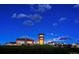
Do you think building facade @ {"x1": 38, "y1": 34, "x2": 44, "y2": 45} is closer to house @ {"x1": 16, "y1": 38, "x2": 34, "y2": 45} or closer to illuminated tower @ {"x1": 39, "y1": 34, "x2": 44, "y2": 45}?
illuminated tower @ {"x1": 39, "y1": 34, "x2": 44, "y2": 45}

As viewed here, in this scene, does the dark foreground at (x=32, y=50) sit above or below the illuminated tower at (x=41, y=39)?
below

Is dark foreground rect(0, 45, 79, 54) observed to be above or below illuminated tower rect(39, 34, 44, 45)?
below

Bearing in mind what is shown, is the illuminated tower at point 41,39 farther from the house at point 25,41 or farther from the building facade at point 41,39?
the house at point 25,41

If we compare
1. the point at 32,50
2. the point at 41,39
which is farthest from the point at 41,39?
the point at 32,50

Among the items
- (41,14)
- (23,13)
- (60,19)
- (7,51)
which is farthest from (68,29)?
(7,51)

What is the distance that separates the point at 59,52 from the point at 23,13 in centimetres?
74

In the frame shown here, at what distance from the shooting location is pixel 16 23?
144 inches

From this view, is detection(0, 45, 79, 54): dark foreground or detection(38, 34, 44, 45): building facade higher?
detection(38, 34, 44, 45): building facade

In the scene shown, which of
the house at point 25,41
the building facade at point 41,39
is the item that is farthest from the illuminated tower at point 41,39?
the house at point 25,41

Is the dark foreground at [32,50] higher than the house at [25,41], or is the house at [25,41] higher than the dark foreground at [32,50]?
the house at [25,41]

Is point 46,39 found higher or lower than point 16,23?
lower

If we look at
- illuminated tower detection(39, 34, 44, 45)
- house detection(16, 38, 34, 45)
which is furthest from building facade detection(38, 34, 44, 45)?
house detection(16, 38, 34, 45)
